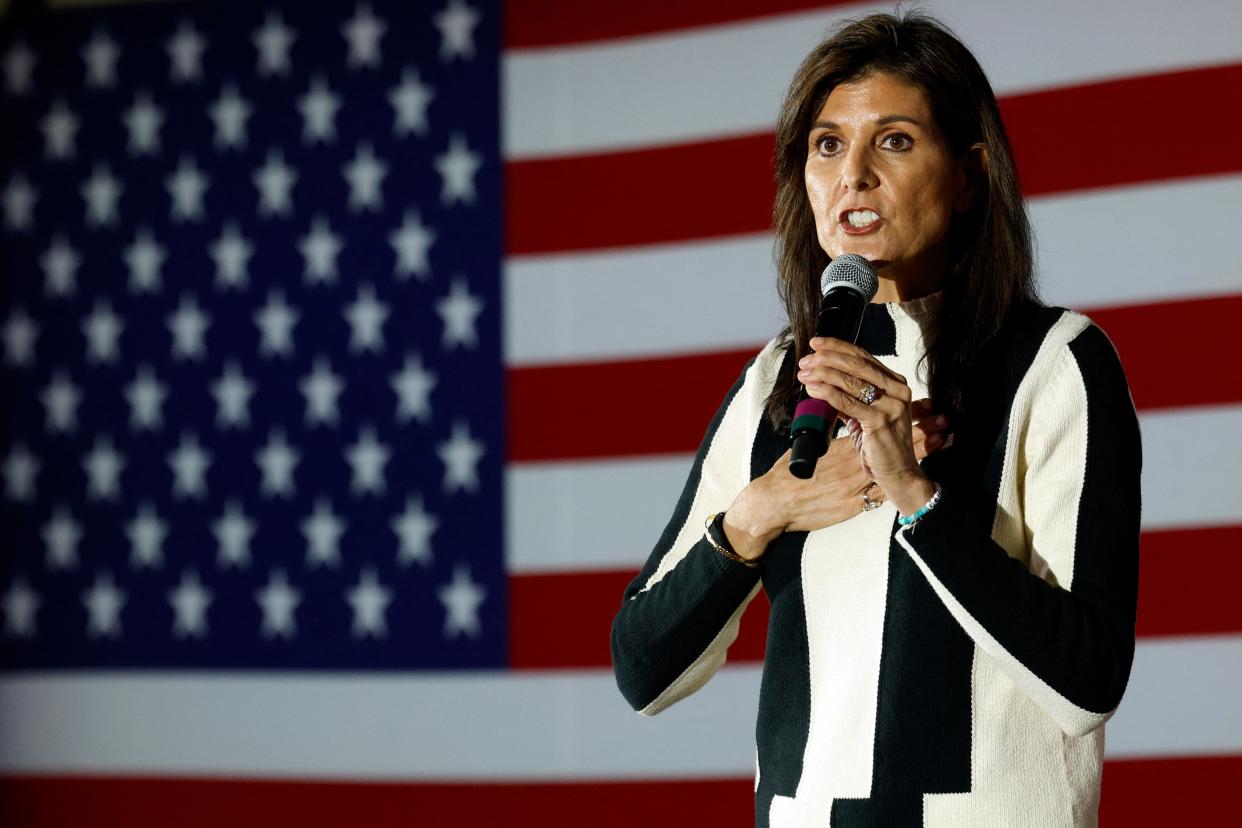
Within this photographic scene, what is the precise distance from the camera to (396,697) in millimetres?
2859

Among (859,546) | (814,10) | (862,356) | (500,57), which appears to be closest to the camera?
(862,356)

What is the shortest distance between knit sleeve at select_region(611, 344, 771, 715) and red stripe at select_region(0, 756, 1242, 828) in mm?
1325

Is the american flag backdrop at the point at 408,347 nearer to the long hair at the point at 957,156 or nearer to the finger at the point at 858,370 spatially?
the long hair at the point at 957,156

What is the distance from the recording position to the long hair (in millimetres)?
1159

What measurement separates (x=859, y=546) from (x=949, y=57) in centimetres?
42

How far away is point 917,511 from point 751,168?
70.0 inches

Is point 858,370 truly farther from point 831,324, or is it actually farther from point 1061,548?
point 1061,548

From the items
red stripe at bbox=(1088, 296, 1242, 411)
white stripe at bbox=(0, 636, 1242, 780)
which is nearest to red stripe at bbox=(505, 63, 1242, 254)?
red stripe at bbox=(1088, 296, 1242, 411)

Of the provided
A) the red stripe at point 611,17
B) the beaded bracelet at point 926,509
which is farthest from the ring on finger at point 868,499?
the red stripe at point 611,17

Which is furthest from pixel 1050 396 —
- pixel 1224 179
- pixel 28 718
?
pixel 28 718

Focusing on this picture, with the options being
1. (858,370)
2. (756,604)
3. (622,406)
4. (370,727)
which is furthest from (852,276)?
(370,727)

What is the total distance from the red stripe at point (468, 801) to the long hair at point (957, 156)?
1412 millimetres

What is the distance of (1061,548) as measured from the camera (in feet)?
3.46

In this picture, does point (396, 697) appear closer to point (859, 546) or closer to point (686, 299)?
point (686, 299)
